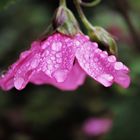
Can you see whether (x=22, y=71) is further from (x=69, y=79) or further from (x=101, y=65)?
(x=69, y=79)

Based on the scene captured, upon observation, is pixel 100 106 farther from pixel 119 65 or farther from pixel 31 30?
pixel 119 65

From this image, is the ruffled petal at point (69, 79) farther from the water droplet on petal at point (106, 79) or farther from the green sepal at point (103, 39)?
the water droplet on petal at point (106, 79)

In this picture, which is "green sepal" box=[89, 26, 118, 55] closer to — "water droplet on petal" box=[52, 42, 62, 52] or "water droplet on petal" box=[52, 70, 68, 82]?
"water droplet on petal" box=[52, 42, 62, 52]

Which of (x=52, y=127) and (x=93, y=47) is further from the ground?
(x=93, y=47)

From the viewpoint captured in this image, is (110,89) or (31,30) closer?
(110,89)

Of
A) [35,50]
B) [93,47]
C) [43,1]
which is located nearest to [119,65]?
[93,47]

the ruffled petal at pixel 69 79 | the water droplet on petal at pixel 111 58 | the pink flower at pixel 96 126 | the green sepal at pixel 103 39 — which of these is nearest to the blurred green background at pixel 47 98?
the pink flower at pixel 96 126
